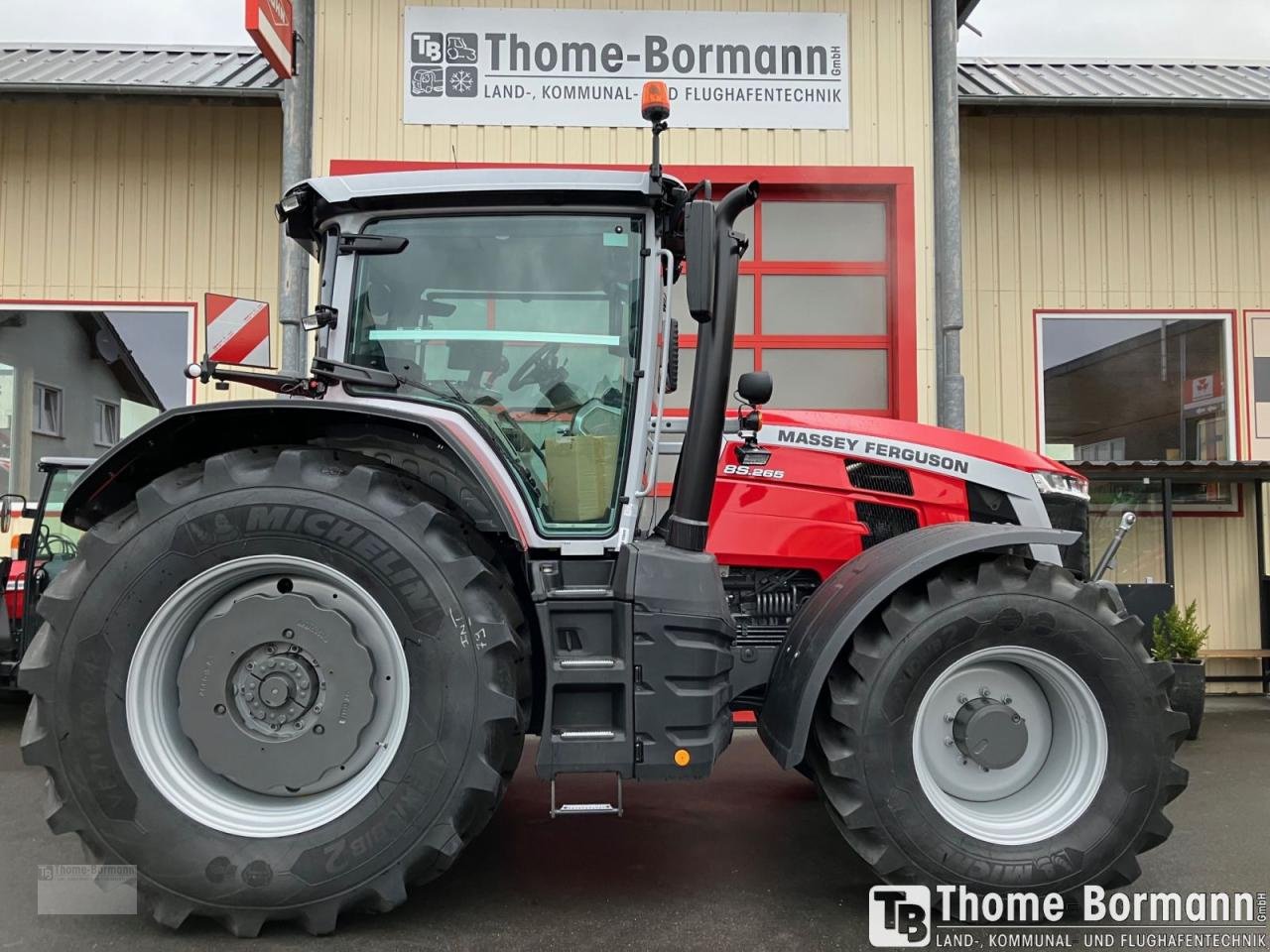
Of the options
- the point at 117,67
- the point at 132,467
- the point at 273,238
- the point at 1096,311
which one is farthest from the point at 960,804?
the point at 117,67

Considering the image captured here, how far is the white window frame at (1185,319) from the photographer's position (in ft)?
23.6

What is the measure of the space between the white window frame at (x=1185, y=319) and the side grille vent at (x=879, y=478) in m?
4.29

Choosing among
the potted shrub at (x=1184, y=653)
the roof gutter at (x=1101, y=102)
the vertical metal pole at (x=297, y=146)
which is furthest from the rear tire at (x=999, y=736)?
the roof gutter at (x=1101, y=102)

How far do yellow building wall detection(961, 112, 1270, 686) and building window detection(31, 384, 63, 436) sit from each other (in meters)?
7.71

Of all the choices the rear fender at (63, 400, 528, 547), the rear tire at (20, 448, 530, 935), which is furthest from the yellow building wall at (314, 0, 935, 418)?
the rear tire at (20, 448, 530, 935)

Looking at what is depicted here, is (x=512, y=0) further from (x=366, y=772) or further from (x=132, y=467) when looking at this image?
(x=366, y=772)

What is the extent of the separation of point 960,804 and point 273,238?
6.37 m

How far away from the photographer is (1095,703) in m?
2.84

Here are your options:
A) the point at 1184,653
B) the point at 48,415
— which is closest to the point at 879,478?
the point at 1184,653

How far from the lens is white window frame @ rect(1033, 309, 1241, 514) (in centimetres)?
720

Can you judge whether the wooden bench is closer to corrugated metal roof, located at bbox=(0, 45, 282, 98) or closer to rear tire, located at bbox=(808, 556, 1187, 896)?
rear tire, located at bbox=(808, 556, 1187, 896)

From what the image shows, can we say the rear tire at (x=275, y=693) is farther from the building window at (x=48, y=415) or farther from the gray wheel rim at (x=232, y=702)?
the building window at (x=48, y=415)

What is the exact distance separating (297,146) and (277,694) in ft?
15.4

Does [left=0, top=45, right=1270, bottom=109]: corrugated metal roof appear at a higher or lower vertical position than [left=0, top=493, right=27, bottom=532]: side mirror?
higher
